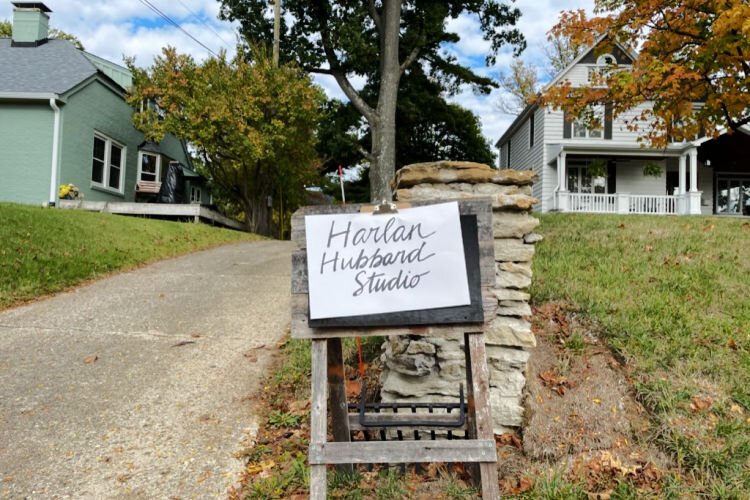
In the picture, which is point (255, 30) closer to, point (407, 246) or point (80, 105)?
point (80, 105)

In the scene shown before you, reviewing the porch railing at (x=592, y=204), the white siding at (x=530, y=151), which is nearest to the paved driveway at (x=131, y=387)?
the porch railing at (x=592, y=204)

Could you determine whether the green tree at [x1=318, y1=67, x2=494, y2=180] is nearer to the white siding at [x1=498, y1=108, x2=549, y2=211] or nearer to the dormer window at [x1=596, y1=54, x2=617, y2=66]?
the white siding at [x1=498, y1=108, x2=549, y2=211]

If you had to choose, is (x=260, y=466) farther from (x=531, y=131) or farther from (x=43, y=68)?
(x=531, y=131)

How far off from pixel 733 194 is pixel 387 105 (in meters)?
15.7

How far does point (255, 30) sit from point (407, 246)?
14.5 meters

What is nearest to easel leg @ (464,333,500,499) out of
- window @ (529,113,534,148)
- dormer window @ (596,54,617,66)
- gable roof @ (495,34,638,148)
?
gable roof @ (495,34,638,148)

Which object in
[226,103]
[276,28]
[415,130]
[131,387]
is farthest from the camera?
[415,130]

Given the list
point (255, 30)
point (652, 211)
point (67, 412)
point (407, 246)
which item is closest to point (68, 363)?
point (67, 412)

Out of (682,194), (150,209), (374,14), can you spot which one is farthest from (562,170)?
(150,209)

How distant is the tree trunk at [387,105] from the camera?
11477mm

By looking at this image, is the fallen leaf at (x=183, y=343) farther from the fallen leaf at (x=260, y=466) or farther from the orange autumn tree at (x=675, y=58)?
the orange autumn tree at (x=675, y=58)

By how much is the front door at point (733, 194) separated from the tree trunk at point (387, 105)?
14749 mm

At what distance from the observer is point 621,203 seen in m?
16.1

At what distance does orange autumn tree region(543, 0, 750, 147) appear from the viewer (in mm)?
6918
